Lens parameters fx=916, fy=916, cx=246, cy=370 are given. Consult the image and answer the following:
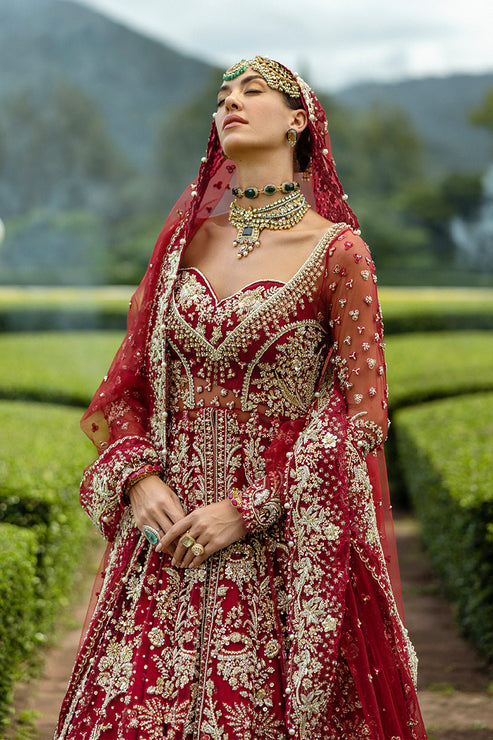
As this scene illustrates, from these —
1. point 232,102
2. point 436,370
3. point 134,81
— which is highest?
point 134,81

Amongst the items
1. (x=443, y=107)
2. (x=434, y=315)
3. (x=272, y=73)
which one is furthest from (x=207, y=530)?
(x=443, y=107)

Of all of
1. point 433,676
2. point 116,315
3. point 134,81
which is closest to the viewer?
point 433,676

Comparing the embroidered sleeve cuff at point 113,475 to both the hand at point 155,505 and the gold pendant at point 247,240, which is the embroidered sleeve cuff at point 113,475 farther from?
the gold pendant at point 247,240

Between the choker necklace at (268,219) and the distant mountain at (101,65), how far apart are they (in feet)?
78.4

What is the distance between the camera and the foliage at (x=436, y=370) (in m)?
6.70

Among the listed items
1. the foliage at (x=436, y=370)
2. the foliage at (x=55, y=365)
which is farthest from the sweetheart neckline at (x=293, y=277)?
the foliage at (x=55, y=365)

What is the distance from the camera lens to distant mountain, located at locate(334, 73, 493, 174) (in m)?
26.6

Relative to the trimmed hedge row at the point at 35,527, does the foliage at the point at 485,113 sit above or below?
above

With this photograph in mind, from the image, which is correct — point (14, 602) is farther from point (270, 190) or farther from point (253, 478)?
point (270, 190)

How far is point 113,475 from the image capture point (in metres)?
1.91

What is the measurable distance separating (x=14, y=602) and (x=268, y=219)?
73.2 inches

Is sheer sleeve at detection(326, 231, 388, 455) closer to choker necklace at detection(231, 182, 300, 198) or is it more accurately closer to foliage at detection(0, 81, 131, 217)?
choker necklace at detection(231, 182, 300, 198)

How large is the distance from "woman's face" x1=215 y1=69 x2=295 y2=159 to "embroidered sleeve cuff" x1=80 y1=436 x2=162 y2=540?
0.66 meters

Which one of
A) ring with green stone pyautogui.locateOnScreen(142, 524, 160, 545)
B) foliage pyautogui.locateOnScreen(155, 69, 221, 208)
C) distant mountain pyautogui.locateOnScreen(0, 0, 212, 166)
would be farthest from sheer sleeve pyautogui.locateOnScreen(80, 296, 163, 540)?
distant mountain pyautogui.locateOnScreen(0, 0, 212, 166)
